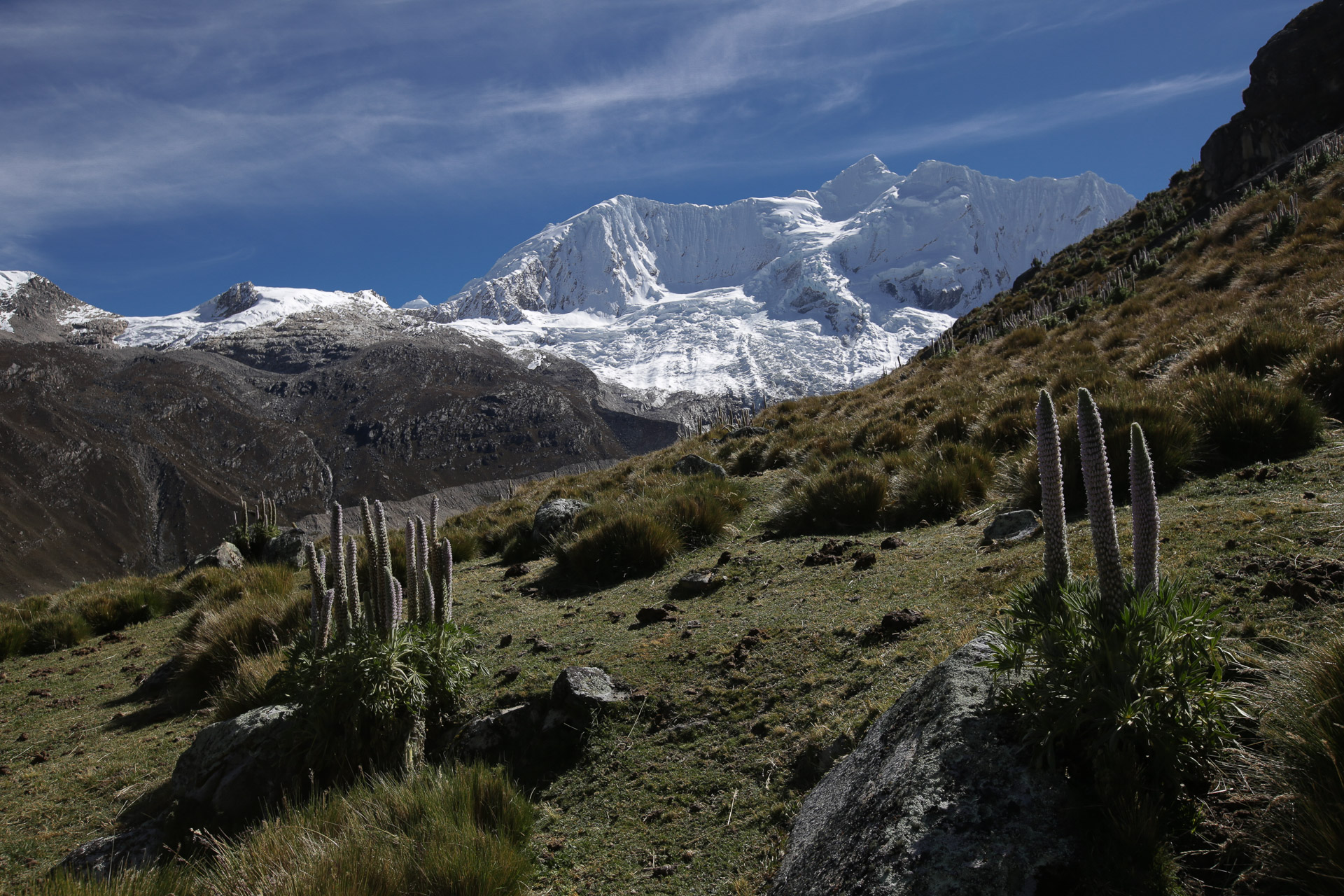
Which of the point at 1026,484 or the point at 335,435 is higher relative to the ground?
the point at 335,435

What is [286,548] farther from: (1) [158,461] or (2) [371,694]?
(1) [158,461]

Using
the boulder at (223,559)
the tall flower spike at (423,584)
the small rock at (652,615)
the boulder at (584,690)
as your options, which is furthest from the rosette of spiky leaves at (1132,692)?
the boulder at (223,559)

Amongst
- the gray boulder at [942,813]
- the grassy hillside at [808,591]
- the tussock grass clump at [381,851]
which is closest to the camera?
the gray boulder at [942,813]

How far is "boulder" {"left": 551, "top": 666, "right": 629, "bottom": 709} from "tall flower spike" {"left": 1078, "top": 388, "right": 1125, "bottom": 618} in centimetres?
330

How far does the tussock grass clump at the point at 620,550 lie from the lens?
8672 millimetres

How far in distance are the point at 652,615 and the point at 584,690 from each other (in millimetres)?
1684

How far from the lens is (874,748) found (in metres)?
3.01

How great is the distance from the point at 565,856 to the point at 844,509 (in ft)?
18.5

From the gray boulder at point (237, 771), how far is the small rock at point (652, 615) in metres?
2.84

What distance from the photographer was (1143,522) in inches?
99.2

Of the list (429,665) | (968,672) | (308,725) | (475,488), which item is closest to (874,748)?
(968,672)

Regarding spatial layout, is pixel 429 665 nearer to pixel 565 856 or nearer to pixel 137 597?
pixel 565 856

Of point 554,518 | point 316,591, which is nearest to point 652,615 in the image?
point 316,591

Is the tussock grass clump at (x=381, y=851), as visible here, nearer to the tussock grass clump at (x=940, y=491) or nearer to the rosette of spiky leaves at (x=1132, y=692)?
the rosette of spiky leaves at (x=1132, y=692)
